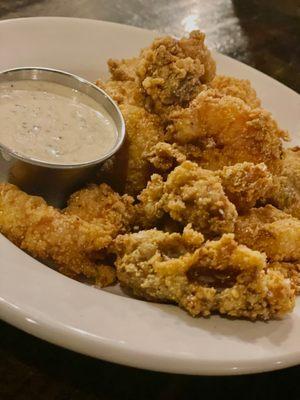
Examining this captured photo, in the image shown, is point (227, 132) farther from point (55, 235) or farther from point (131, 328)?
point (131, 328)

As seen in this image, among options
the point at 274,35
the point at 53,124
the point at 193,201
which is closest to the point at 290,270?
the point at 193,201

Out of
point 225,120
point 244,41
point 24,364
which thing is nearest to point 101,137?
point 225,120

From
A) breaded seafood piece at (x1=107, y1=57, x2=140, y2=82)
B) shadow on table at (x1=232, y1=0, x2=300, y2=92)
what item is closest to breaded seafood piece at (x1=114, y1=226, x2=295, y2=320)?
breaded seafood piece at (x1=107, y1=57, x2=140, y2=82)

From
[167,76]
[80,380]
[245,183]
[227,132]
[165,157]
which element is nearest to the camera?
[80,380]

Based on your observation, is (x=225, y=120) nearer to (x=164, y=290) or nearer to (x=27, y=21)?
(x=164, y=290)

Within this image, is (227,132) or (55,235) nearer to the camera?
(55,235)

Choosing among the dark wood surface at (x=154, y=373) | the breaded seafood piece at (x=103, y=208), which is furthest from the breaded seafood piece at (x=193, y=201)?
the dark wood surface at (x=154, y=373)

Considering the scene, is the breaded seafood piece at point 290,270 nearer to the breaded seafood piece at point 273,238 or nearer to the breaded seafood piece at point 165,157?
the breaded seafood piece at point 273,238
